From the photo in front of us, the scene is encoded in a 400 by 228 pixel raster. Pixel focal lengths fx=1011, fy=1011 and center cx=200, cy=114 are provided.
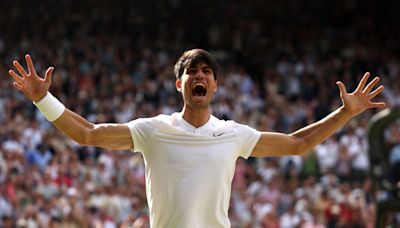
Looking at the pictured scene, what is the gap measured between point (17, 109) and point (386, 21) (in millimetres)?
11784

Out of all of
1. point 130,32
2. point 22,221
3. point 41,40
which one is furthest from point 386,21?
point 22,221

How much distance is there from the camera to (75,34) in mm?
22547

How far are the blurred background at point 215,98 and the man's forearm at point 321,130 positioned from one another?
3842mm

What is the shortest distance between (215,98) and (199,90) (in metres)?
13.8

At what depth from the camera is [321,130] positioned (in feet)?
17.8

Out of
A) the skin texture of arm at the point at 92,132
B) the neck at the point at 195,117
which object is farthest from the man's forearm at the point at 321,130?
the skin texture of arm at the point at 92,132

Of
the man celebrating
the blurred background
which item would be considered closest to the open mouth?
the man celebrating

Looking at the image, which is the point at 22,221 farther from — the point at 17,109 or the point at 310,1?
the point at 310,1

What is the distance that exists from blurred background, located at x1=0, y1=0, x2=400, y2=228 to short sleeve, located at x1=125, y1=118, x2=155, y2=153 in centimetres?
390

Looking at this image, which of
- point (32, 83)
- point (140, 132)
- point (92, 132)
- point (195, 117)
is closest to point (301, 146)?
point (195, 117)

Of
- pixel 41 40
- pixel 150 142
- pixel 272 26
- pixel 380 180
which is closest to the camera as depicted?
pixel 380 180

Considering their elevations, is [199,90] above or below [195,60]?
below

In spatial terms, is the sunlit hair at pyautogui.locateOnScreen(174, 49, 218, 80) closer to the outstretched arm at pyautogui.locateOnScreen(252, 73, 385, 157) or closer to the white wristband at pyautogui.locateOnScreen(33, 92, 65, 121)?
the outstretched arm at pyautogui.locateOnScreen(252, 73, 385, 157)

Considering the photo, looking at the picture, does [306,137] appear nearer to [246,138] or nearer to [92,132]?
[246,138]
